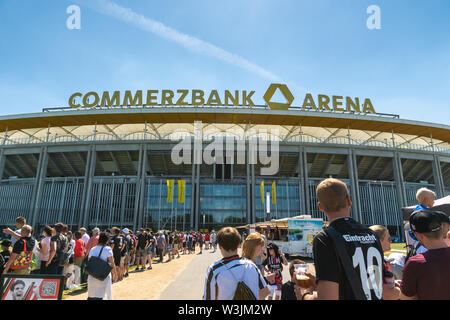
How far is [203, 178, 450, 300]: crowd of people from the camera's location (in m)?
1.82

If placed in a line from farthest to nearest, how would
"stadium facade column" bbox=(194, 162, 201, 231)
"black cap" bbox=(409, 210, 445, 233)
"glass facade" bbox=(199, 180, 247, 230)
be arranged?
1. "glass facade" bbox=(199, 180, 247, 230)
2. "stadium facade column" bbox=(194, 162, 201, 231)
3. "black cap" bbox=(409, 210, 445, 233)

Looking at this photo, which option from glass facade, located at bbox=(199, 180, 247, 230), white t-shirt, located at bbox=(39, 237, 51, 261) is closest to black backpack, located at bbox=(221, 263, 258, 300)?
white t-shirt, located at bbox=(39, 237, 51, 261)

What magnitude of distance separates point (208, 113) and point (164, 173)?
47.3 feet

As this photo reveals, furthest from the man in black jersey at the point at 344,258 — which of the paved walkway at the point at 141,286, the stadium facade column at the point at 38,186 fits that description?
the stadium facade column at the point at 38,186

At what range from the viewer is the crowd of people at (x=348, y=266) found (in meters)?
1.82

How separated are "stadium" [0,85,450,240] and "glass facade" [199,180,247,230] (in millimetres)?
156

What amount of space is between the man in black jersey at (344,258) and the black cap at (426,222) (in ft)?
2.51

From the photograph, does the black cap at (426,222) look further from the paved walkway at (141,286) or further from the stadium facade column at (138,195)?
the stadium facade column at (138,195)

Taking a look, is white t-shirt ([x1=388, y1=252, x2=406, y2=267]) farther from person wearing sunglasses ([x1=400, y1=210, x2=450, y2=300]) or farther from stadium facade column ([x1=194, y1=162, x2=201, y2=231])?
stadium facade column ([x1=194, y1=162, x2=201, y2=231])

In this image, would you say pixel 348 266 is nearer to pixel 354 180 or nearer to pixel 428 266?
pixel 428 266

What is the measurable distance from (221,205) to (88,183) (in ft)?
64.5

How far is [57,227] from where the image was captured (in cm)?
747

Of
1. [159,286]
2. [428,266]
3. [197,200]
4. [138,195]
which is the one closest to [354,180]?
[197,200]
